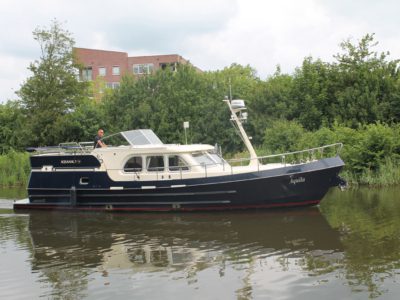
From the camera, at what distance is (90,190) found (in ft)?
54.4

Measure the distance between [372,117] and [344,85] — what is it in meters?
Result: 3.25

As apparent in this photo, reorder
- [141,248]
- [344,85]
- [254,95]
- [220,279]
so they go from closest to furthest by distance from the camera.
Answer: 1. [220,279]
2. [141,248]
3. [344,85]
4. [254,95]

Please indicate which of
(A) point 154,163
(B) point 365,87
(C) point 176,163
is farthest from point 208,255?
(B) point 365,87

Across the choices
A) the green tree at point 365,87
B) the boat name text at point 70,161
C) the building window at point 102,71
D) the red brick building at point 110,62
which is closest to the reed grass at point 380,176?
the green tree at point 365,87

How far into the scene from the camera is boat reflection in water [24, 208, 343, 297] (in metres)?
9.64

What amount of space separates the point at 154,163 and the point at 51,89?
71.8ft

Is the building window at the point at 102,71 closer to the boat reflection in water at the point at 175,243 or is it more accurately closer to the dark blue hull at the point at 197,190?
the dark blue hull at the point at 197,190

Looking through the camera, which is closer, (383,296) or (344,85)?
(383,296)

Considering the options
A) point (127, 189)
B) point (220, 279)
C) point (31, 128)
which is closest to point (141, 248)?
point (220, 279)

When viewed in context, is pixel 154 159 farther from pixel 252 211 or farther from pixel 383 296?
pixel 383 296

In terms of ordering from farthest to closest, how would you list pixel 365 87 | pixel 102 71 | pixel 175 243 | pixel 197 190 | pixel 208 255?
pixel 102 71
pixel 365 87
pixel 197 190
pixel 175 243
pixel 208 255

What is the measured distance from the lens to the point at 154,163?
52.9 feet

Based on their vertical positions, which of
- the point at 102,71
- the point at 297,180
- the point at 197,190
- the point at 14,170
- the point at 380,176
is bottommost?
the point at 380,176

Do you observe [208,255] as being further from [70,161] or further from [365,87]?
[365,87]
